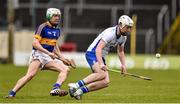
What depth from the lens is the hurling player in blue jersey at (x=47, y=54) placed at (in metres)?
19.7

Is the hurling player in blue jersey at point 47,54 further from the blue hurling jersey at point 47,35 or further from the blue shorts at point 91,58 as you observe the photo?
the blue shorts at point 91,58

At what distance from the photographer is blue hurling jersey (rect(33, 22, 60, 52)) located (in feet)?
64.8


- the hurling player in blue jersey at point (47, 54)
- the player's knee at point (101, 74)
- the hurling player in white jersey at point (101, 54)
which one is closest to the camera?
the hurling player in white jersey at point (101, 54)

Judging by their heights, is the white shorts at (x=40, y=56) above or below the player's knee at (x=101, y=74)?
above

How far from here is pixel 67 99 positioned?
1944 cm

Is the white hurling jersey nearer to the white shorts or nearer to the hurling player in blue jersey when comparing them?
the hurling player in blue jersey

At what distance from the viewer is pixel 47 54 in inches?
770

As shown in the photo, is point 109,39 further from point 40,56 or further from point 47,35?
point 40,56

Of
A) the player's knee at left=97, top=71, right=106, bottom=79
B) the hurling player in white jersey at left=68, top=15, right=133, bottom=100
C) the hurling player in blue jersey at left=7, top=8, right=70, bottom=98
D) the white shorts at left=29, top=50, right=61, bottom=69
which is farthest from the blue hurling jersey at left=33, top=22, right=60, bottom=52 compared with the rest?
the player's knee at left=97, top=71, right=106, bottom=79

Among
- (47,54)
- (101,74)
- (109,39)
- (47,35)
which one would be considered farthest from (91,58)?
(47,35)

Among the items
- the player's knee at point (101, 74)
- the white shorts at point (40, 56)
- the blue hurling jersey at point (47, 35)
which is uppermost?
the blue hurling jersey at point (47, 35)

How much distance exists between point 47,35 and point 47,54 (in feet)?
1.80

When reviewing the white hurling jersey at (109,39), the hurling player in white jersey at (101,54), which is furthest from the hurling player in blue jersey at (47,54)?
the white hurling jersey at (109,39)

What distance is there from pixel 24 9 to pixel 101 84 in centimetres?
3167
